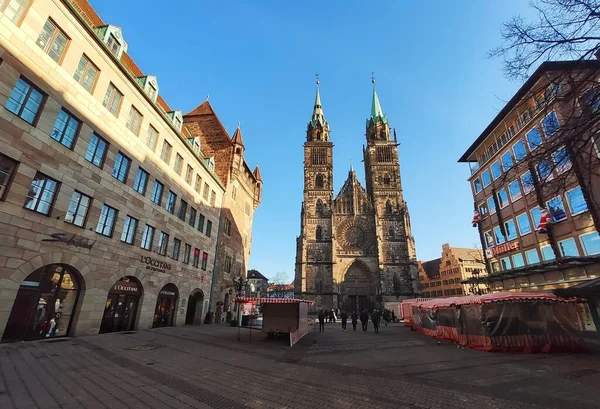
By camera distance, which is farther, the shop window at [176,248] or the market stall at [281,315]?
the shop window at [176,248]

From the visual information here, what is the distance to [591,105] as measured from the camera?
5.62 meters

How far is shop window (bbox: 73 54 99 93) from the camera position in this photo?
1257cm

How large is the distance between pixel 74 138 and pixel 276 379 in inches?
511

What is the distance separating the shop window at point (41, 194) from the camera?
10.2m

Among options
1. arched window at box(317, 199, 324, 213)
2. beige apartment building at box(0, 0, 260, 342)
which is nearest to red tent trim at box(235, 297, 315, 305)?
beige apartment building at box(0, 0, 260, 342)

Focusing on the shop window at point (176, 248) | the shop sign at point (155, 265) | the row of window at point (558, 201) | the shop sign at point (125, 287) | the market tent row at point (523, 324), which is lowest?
the market tent row at point (523, 324)

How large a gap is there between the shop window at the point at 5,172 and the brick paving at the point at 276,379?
508 centimetres

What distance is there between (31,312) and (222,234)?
1750 cm

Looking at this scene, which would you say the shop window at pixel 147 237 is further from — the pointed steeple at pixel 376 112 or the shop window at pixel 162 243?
Result: the pointed steeple at pixel 376 112

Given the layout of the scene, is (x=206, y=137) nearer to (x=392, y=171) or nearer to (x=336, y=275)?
(x=336, y=275)

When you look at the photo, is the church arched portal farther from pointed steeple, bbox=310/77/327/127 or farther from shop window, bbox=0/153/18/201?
shop window, bbox=0/153/18/201

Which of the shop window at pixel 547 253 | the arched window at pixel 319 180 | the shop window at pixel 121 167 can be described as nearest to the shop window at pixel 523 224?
the shop window at pixel 547 253

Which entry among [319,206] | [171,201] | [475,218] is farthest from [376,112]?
[171,201]

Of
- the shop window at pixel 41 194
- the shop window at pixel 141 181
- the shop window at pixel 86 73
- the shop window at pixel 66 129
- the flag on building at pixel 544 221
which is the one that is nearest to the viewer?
the shop window at pixel 41 194
